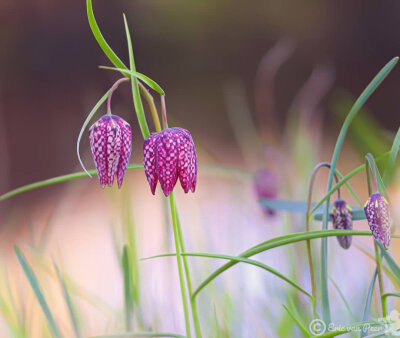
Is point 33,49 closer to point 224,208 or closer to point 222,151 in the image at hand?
point 222,151

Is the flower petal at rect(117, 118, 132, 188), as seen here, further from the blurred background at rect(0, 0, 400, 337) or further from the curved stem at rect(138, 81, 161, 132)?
the blurred background at rect(0, 0, 400, 337)

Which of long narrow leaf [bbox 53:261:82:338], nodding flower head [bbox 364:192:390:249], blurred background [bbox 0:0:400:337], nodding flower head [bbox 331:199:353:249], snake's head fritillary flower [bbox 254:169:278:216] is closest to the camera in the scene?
nodding flower head [bbox 364:192:390:249]

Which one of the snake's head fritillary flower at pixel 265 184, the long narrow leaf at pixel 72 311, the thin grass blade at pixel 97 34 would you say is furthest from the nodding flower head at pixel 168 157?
the snake's head fritillary flower at pixel 265 184

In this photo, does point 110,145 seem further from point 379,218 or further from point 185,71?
point 185,71

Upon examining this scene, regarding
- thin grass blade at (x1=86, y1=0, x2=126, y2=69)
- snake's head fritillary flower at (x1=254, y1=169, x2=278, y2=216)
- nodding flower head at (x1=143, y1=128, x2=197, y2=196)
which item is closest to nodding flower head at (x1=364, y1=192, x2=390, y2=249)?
nodding flower head at (x1=143, y1=128, x2=197, y2=196)

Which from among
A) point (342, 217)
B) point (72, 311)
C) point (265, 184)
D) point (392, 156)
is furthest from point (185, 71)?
point (392, 156)

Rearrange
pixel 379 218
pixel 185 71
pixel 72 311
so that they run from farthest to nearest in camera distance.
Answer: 1. pixel 185 71
2. pixel 72 311
3. pixel 379 218

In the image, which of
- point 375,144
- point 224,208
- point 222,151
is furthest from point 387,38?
point 375,144
